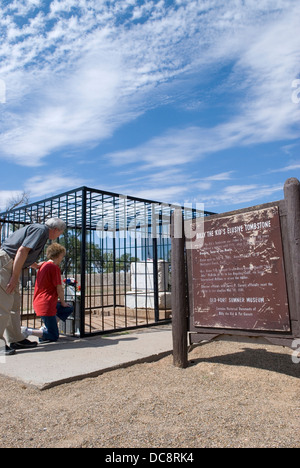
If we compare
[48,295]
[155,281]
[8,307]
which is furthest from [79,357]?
[155,281]

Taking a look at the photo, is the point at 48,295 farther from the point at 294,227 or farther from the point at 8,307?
the point at 294,227

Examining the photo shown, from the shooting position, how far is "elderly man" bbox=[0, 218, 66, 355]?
4375 mm

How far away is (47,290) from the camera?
5129mm

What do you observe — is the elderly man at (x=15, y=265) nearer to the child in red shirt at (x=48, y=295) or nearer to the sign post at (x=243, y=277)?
the child in red shirt at (x=48, y=295)

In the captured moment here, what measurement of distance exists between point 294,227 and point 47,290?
3.55 m

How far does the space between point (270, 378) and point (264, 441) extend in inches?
57.9

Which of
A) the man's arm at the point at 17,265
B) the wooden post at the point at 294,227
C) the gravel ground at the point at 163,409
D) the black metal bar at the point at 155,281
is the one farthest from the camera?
the black metal bar at the point at 155,281

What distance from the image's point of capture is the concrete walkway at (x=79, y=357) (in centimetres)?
351

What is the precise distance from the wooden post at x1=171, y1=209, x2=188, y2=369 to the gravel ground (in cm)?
18

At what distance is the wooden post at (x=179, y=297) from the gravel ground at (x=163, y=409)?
177 millimetres

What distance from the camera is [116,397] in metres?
2.98

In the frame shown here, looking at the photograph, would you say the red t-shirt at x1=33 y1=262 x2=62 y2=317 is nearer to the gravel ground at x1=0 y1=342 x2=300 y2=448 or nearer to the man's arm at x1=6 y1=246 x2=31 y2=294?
the man's arm at x1=6 y1=246 x2=31 y2=294

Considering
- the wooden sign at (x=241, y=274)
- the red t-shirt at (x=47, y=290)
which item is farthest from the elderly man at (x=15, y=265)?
the wooden sign at (x=241, y=274)
